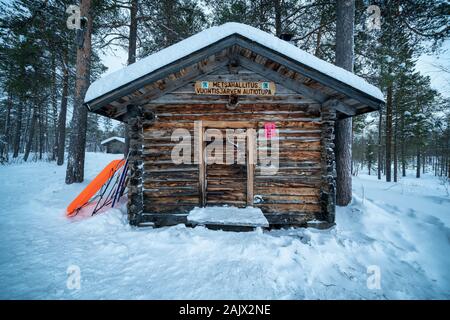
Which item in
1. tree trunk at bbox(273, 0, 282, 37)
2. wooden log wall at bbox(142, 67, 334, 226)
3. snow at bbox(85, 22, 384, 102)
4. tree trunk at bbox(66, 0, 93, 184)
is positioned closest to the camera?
snow at bbox(85, 22, 384, 102)

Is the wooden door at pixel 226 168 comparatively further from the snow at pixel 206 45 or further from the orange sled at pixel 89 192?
the orange sled at pixel 89 192

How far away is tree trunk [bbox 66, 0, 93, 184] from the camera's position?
7.04 metres

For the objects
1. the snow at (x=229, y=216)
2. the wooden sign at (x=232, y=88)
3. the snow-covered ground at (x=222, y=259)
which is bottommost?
the snow-covered ground at (x=222, y=259)

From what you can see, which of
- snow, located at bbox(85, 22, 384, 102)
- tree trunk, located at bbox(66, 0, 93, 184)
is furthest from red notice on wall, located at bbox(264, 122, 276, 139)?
tree trunk, located at bbox(66, 0, 93, 184)

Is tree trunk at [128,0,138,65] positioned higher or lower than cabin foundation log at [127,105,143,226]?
higher

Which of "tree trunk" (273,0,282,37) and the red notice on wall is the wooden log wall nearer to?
the red notice on wall

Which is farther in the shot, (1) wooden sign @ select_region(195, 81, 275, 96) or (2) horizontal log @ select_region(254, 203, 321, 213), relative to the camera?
(2) horizontal log @ select_region(254, 203, 321, 213)

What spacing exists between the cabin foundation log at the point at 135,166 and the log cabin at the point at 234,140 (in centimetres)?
2

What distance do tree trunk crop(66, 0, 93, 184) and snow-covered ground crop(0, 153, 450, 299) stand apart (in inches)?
101

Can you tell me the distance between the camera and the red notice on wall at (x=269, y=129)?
187 inches

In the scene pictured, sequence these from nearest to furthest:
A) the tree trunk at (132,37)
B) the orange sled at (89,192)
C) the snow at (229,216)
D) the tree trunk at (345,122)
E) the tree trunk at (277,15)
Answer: the snow at (229,216) < the orange sled at (89,192) < the tree trunk at (345,122) < the tree trunk at (277,15) < the tree trunk at (132,37)

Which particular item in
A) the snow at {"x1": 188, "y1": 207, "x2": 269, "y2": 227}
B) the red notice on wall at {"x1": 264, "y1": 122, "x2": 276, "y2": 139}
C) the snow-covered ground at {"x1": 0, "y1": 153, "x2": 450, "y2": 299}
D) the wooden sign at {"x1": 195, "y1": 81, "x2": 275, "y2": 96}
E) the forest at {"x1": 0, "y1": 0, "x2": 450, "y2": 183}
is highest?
the forest at {"x1": 0, "y1": 0, "x2": 450, "y2": 183}

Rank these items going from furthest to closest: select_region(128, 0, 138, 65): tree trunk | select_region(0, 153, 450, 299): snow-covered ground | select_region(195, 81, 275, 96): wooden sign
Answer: select_region(128, 0, 138, 65): tree trunk
select_region(195, 81, 275, 96): wooden sign
select_region(0, 153, 450, 299): snow-covered ground

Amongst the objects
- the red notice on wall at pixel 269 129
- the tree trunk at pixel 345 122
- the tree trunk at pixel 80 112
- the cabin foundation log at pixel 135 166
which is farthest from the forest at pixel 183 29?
the red notice on wall at pixel 269 129
